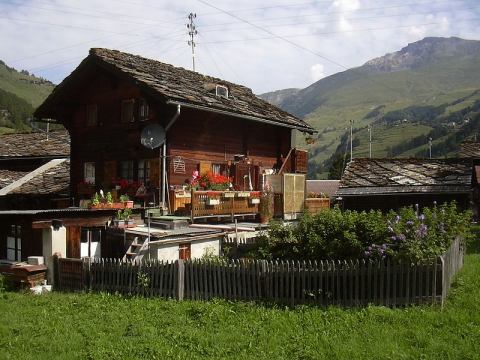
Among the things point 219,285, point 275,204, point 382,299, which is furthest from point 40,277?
point 275,204

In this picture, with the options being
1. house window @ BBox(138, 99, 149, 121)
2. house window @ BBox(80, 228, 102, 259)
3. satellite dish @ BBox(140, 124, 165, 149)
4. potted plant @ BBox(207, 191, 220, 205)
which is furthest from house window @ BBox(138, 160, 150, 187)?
house window @ BBox(80, 228, 102, 259)

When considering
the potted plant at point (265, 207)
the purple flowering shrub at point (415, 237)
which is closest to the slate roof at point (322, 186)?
the potted plant at point (265, 207)

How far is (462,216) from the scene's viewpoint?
1247 centimetres

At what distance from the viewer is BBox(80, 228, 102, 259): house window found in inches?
578

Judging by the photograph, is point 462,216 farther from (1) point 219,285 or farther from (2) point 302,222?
(1) point 219,285

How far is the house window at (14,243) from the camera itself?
51.2 feet

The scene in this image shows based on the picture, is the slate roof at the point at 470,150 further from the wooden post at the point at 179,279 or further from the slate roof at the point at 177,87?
the wooden post at the point at 179,279

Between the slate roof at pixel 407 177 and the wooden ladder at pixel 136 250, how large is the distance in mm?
13702

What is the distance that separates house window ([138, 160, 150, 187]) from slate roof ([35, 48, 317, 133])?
3336mm

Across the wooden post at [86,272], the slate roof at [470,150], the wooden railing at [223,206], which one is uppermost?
the slate roof at [470,150]

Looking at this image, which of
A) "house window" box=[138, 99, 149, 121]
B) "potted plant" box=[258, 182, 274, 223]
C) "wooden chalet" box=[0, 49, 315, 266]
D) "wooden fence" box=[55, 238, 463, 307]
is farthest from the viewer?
"house window" box=[138, 99, 149, 121]

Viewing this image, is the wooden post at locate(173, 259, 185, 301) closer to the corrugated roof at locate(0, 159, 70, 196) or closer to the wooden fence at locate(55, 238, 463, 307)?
the wooden fence at locate(55, 238, 463, 307)

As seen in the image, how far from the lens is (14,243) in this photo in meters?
15.8

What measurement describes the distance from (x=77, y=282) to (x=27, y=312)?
203cm
